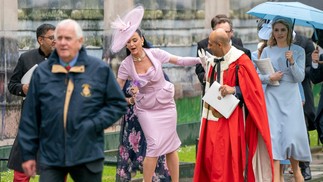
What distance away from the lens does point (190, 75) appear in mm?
20438

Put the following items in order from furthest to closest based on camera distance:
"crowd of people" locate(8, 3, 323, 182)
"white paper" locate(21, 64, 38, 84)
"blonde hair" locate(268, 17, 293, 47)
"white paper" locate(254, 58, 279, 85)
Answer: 1. "blonde hair" locate(268, 17, 293, 47)
2. "white paper" locate(254, 58, 279, 85)
3. "white paper" locate(21, 64, 38, 84)
4. "crowd of people" locate(8, 3, 323, 182)

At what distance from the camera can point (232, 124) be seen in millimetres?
13258

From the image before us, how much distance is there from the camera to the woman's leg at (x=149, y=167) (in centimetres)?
1401

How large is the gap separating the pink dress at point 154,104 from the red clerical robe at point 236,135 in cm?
67

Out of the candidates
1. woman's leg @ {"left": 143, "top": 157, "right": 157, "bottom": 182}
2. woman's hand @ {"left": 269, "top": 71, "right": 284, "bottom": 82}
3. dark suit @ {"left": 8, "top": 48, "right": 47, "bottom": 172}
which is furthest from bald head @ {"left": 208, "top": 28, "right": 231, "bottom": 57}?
dark suit @ {"left": 8, "top": 48, "right": 47, "bottom": 172}

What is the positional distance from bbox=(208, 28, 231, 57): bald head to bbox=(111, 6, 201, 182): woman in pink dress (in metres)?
0.91

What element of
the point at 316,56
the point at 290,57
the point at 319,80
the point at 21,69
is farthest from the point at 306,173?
the point at 21,69

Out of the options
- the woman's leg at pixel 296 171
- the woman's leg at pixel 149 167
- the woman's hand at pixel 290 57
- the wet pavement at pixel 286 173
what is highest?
the woman's hand at pixel 290 57

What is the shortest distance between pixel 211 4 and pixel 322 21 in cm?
648

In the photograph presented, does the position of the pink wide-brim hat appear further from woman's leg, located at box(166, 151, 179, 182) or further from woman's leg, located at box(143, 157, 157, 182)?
woman's leg, located at box(166, 151, 179, 182)

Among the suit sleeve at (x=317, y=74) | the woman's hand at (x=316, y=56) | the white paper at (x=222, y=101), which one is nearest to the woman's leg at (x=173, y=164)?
the white paper at (x=222, y=101)

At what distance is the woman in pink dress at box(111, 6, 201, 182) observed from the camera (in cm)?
1384

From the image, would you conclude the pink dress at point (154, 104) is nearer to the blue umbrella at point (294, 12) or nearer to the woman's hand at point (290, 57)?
the woman's hand at point (290, 57)

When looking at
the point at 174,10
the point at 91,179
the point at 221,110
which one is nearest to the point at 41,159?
the point at 91,179
